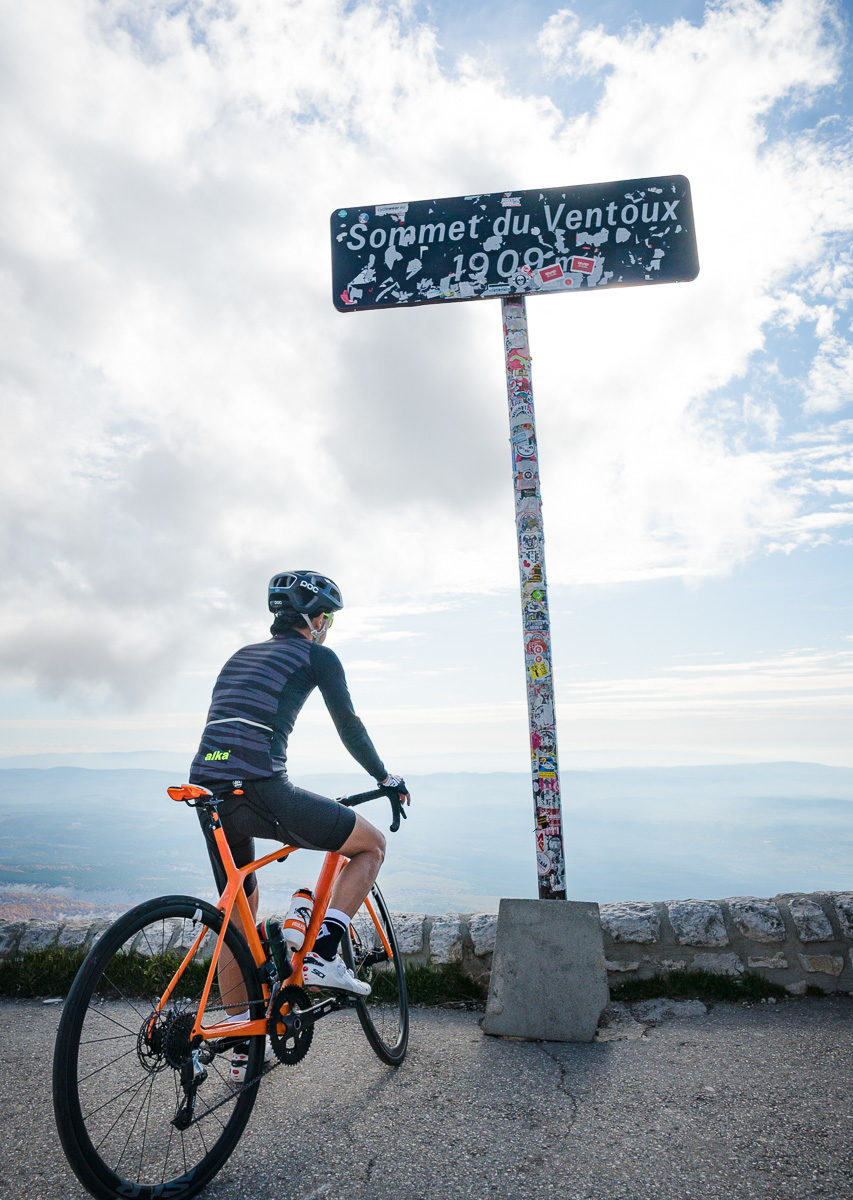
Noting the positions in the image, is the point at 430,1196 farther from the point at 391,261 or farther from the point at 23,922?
the point at 391,261

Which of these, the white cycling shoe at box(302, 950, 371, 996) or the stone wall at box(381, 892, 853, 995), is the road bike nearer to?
the white cycling shoe at box(302, 950, 371, 996)

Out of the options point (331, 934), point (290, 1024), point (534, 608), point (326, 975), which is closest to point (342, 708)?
point (331, 934)

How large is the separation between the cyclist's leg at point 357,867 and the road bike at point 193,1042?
102mm

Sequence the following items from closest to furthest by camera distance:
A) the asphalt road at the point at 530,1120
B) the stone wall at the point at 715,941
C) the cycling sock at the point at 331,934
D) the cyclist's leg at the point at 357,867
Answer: the asphalt road at the point at 530,1120, the cycling sock at the point at 331,934, the cyclist's leg at the point at 357,867, the stone wall at the point at 715,941

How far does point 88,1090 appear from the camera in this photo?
3023 mm

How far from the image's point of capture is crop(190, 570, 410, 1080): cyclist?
279 cm

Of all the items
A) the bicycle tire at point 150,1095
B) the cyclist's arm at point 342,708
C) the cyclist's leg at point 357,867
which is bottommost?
the bicycle tire at point 150,1095

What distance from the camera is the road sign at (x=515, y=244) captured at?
5340mm

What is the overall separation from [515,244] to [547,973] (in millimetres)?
5441

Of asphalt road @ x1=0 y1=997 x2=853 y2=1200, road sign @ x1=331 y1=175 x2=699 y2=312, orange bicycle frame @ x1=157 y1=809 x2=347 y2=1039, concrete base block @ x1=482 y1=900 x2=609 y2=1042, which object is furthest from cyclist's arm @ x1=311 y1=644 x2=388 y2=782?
road sign @ x1=331 y1=175 x2=699 y2=312

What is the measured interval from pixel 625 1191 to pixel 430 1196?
0.67 m

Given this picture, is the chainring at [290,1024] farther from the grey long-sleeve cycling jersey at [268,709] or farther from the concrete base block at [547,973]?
the concrete base block at [547,973]

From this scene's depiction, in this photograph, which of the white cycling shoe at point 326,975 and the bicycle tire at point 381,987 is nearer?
the white cycling shoe at point 326,975

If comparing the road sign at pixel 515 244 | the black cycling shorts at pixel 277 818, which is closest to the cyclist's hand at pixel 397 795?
the black cycling shorts at pixel 277 818
